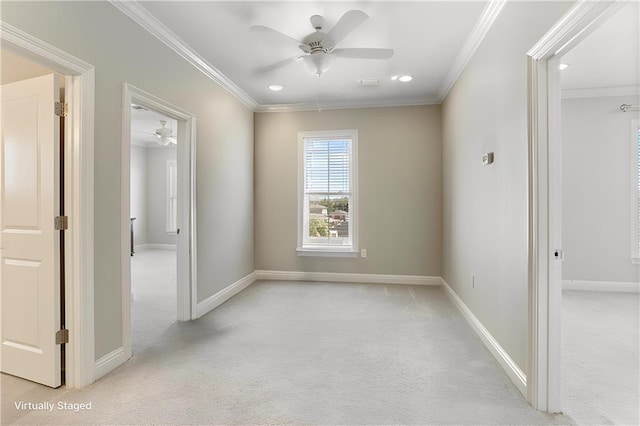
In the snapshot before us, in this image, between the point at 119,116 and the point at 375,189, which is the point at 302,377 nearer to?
the point at 119,116

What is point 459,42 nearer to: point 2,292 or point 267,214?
point 267,214

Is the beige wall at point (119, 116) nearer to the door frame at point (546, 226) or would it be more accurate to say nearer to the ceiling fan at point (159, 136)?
the ceiling fan at point (159, 136)

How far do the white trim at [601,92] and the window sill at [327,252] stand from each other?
12.0 ft

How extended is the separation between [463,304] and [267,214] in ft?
10.1

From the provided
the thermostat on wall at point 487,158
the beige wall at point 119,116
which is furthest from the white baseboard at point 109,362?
the thermostat on wall at point 487,158

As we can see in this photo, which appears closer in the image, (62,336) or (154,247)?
(62,336)

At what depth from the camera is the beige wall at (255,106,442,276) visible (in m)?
4.75

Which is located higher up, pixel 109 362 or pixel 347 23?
pixel 347 23

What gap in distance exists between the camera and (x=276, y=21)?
2693 millimetres

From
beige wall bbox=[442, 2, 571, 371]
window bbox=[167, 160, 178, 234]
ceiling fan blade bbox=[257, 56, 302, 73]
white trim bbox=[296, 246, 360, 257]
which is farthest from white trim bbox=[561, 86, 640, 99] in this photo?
window bbox=[167, 160, 178, 234]

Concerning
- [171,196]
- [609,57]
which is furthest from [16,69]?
[171,196]

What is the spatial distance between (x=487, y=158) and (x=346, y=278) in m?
2.89

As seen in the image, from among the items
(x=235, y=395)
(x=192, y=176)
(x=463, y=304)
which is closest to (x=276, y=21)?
(x=192, y=176)

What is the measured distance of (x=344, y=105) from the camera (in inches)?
192
